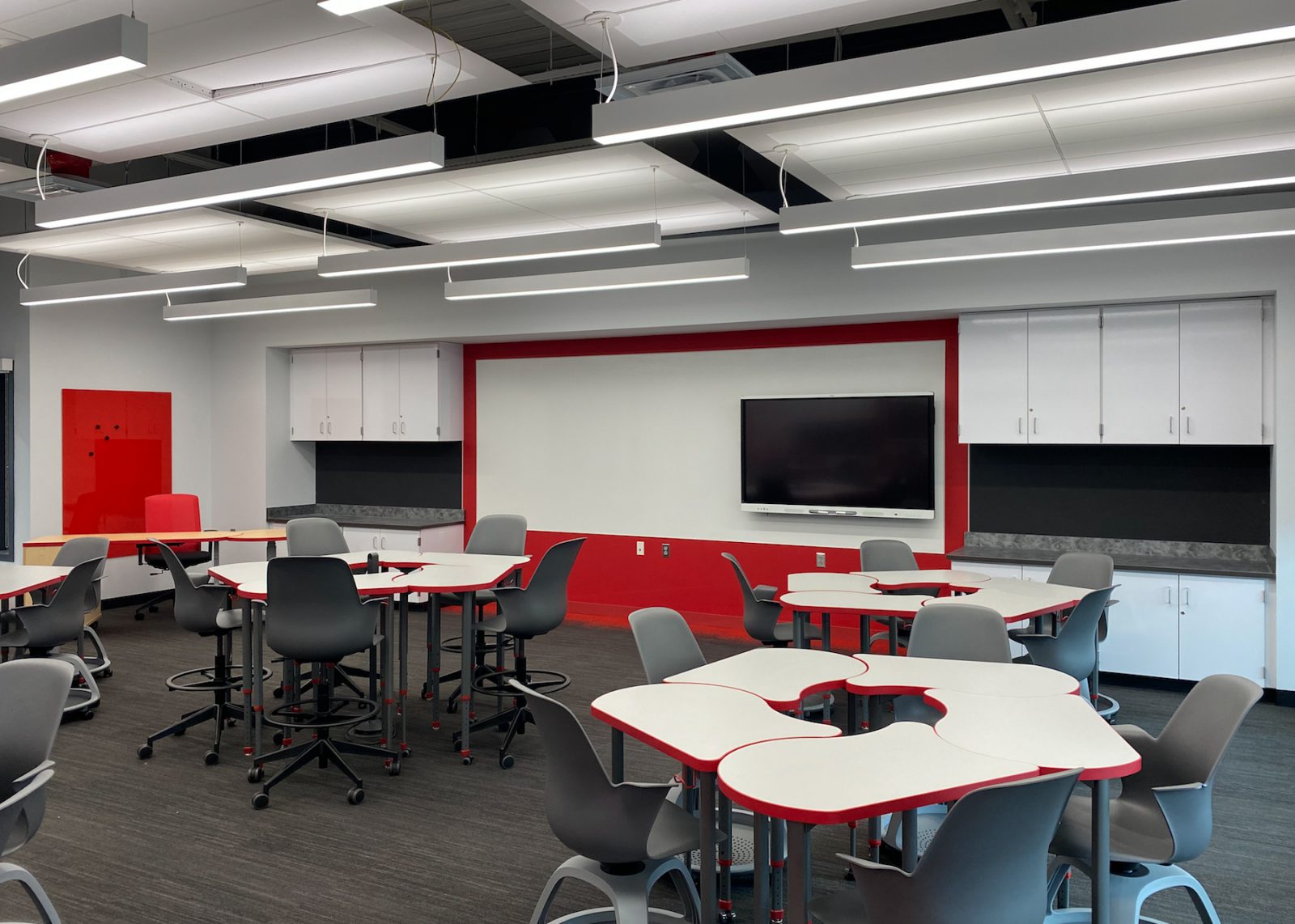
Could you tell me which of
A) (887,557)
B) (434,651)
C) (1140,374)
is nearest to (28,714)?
(434,651)

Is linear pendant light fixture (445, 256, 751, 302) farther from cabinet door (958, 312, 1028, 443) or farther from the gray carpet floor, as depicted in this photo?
the gray carpet floor

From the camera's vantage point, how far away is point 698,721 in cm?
290

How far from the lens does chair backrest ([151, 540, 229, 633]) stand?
5125mm

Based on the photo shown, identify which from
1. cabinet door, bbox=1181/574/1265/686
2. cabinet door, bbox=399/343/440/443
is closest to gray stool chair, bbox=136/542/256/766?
cabinet door, bbox=399/343/440/443

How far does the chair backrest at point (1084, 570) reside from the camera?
220 inches

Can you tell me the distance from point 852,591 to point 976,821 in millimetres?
3161

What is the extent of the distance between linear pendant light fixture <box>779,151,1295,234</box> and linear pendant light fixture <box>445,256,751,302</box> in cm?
102

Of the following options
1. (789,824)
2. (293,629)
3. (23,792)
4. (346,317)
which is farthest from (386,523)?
(789,824)

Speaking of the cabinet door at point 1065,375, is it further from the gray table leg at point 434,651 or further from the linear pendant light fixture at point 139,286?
the linear pendant light fixture at point 139,286

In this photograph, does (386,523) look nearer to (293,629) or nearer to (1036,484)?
(293,629)

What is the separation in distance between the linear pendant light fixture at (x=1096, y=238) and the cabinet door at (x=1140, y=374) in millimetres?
1077

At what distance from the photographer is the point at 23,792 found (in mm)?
2461

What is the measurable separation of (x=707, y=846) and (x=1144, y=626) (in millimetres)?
4798

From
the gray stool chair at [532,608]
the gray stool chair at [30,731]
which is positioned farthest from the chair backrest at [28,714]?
the gray stool chair at [532,608]
